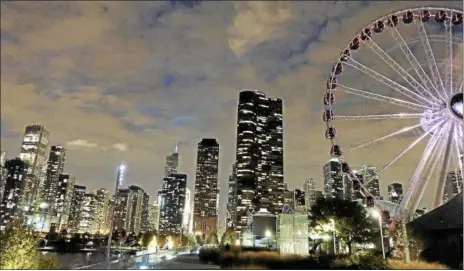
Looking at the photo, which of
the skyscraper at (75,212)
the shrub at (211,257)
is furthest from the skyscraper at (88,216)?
the shrub at (211,257)

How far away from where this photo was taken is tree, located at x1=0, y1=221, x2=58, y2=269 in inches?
450

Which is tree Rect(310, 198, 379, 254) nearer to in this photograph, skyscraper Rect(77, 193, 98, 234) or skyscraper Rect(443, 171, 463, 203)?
skyscraper Rect(443, 171, 463, 203)

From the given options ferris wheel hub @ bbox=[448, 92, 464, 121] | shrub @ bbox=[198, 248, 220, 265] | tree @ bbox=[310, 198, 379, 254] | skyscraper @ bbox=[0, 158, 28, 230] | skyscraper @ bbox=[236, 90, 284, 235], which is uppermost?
skyscraper @ bbox=[236, 90, 284, 235]

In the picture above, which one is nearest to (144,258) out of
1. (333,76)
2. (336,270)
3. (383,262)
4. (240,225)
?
(336,270)

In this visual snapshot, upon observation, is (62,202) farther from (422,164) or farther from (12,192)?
(422,164)

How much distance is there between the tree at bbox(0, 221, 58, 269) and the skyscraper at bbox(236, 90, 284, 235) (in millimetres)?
110347

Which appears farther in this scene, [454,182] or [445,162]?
[454,182]

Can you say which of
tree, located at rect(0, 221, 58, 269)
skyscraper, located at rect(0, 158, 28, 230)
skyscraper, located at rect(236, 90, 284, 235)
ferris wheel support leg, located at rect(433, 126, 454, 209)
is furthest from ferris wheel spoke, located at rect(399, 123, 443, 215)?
skyscraper, located at rect(236, 90, 284, 235)

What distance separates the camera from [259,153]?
133625 mm

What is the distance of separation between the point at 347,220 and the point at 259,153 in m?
109

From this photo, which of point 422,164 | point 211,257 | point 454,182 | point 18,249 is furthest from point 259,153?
point 18,249

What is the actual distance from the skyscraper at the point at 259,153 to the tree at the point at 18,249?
110 metres

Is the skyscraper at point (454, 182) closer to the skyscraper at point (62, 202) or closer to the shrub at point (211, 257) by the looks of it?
the shrub at point (211, 257)

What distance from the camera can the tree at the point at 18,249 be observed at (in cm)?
1143
